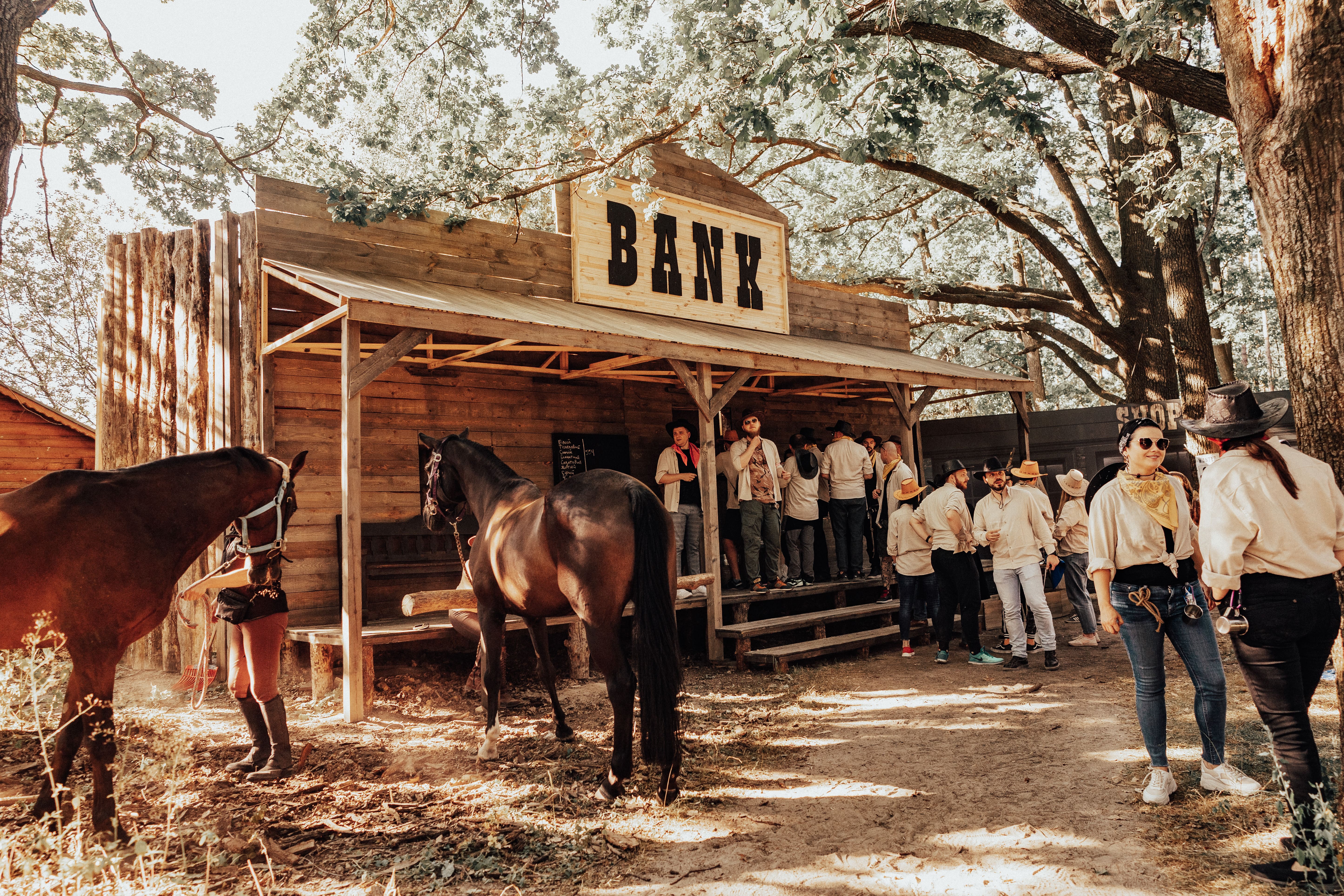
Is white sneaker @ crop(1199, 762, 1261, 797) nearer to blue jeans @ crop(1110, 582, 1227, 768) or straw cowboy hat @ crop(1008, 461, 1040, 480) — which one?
Answer: blue jeans @ crop(1110, 582, 1227, 768)

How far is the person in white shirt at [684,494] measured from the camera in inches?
351

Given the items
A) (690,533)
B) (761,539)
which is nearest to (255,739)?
(690,533)

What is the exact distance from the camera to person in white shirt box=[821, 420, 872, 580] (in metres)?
9.94

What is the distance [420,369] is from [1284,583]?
8.06 metres

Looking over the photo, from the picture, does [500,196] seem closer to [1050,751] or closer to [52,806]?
[52,806]

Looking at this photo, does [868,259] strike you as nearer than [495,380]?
No

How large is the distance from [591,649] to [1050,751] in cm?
303

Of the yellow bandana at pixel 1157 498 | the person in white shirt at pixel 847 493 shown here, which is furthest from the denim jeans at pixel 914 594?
the yellow bandana at pixel 1157 498

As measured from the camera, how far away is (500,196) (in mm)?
10055

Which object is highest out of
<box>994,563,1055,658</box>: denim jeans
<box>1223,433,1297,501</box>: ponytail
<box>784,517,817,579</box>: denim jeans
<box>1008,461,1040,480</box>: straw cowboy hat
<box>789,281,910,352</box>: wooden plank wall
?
<box>789,281,910,352</box>: wooden plank wall

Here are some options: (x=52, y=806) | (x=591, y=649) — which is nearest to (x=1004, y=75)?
(x=591, y=649)

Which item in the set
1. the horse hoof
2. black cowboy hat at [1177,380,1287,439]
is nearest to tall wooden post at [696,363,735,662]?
the horse hoof

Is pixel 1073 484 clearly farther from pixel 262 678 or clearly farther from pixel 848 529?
pixel 262 678

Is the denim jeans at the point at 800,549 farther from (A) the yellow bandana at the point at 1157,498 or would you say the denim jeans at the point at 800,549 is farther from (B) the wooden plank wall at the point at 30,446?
(B) the wooden plank wall at the point at 30,446
